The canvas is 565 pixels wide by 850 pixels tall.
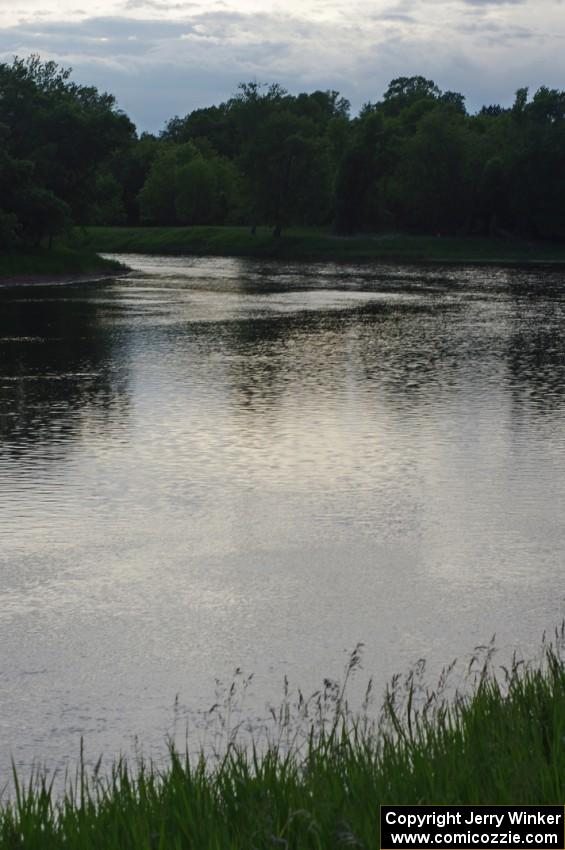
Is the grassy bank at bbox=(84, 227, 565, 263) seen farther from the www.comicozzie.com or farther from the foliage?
the www.comicozzie.com

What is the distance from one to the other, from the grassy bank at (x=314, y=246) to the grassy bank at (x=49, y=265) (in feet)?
113

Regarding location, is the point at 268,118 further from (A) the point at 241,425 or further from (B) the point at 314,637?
(B) the point at 314,637

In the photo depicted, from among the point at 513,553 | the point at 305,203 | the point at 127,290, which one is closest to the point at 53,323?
the point at 127,290

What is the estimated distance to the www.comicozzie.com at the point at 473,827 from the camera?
5.42 m

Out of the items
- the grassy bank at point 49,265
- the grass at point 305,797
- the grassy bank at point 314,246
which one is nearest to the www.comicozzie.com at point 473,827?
the grass at point 305,797

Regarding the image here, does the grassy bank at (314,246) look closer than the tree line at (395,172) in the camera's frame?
Yes

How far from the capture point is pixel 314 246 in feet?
395

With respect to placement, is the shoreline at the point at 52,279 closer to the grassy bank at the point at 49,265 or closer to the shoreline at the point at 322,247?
the grassy bank at the point at 49,265

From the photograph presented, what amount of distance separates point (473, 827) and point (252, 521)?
29.6ft

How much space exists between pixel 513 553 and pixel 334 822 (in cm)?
781

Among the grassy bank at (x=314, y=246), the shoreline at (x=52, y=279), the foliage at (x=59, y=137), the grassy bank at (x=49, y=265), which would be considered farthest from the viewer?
the grassy bank at (x=314, y=246)

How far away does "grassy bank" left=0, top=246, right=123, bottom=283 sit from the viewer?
220 feet

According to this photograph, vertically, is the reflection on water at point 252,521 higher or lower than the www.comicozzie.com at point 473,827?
lower

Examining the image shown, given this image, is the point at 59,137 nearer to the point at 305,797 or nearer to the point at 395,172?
the point at 395,172
